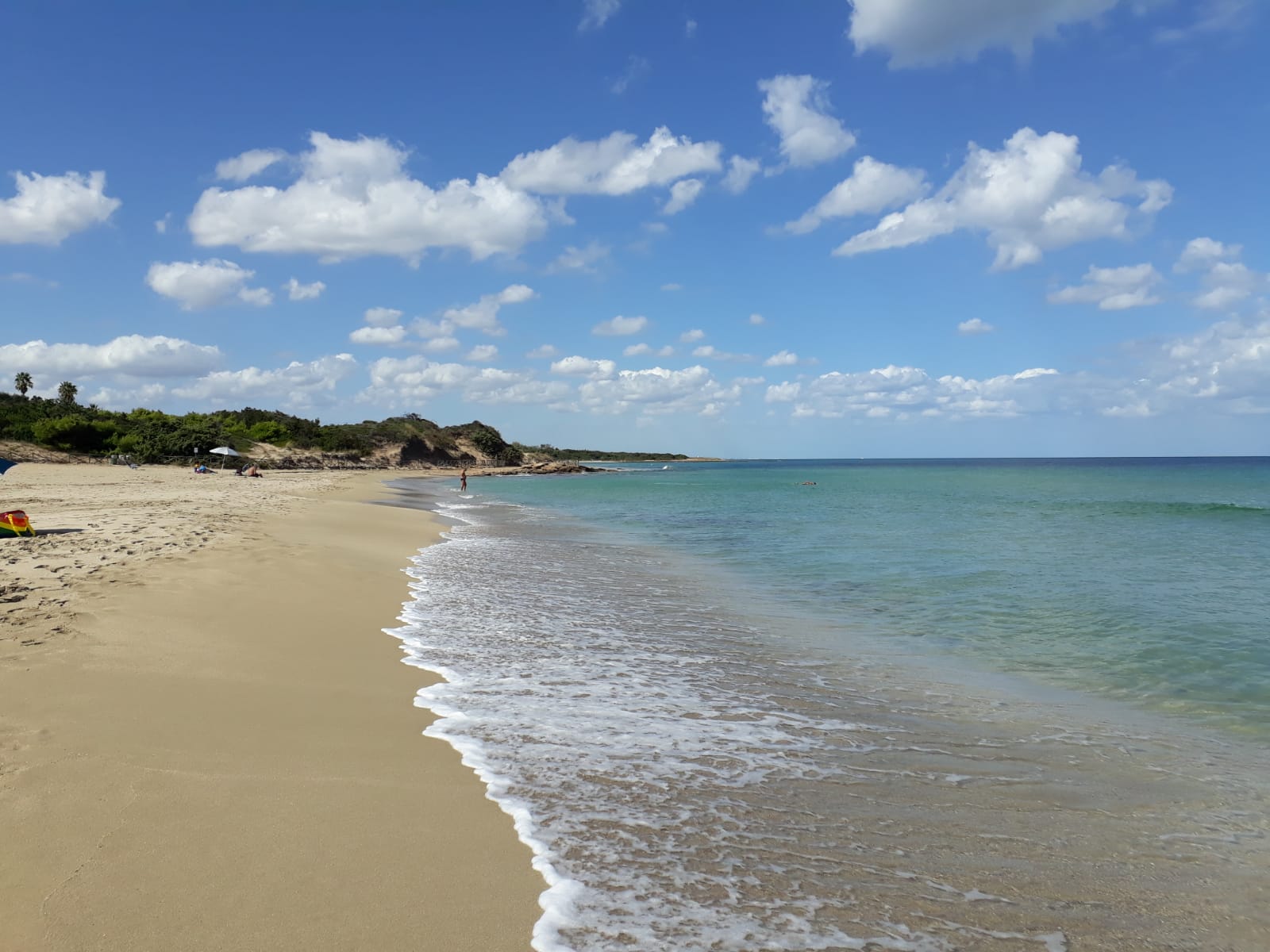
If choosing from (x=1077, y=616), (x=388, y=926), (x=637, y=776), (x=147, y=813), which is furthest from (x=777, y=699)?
(x=1077, y=616)

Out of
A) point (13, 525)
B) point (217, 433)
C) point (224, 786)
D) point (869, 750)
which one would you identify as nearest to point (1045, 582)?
point (869, 750)

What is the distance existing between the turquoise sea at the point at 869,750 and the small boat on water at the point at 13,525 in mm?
6962

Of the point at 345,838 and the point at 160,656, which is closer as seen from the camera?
the point at 345,838

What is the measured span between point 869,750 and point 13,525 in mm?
14693

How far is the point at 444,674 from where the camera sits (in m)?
7.82

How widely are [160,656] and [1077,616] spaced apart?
1281 centimetres

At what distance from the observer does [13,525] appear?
42.5 feet

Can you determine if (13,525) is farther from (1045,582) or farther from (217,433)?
(217,433)

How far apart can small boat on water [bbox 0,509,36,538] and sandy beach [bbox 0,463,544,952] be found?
316cm

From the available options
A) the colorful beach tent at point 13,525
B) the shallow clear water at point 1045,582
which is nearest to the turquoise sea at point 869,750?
the shallow clear water at point 1045,582

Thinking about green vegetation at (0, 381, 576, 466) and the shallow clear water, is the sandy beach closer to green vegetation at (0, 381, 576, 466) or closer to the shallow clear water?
the shallow clear water

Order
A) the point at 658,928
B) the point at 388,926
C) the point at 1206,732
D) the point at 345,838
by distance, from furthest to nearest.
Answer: the point at 1206,732, the point at 345,838, the point at 658,928, the point at 388,926

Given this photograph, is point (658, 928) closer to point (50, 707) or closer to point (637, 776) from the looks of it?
point (637, 776)

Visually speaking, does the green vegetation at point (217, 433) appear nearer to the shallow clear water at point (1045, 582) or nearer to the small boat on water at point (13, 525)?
the shallow clear water at point (1045, 582)
